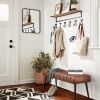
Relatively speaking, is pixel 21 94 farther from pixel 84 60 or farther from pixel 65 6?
pixel 65 6

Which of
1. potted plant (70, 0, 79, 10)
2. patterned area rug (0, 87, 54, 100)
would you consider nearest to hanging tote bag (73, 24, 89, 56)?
potted plant (70, 0, 79, 10)

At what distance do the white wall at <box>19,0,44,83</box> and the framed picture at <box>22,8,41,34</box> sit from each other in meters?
0.08

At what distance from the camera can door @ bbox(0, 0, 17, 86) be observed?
4.67 meters

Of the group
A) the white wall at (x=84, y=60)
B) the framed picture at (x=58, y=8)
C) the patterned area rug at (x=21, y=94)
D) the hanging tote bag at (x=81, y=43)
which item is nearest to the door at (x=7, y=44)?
the patterned area rug at (x=21, y=94)

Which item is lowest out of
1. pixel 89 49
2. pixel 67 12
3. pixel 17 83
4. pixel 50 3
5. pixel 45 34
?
pixel 17 83

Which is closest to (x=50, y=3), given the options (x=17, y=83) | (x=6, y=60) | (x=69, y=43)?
(x=69, y=43)

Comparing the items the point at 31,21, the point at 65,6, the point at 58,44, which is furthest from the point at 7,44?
the point at 65,6

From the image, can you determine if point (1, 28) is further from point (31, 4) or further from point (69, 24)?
point (69, 24)

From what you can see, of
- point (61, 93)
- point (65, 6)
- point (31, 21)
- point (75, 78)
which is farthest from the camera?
point (31, 21)

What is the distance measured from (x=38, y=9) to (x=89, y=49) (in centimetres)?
207

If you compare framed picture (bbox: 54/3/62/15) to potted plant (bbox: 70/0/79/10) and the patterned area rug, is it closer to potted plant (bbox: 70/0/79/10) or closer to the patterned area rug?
potted plant (bbox: 70/0/79/10)

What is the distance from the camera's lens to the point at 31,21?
5.02 m

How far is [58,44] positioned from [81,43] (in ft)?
2.39

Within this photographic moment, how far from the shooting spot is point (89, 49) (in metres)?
3.71
